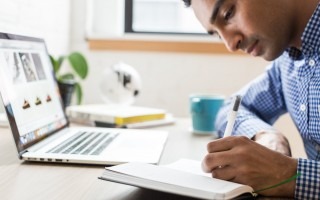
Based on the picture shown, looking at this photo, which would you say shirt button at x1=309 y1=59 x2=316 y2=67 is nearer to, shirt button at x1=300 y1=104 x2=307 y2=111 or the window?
shirt button at x1=300 y1=104 x2=307 y2=111

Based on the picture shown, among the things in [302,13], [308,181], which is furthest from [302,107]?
[308,181]

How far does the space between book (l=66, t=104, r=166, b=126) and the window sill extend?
21.5 inches

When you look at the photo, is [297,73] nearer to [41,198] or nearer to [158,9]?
[41,198]

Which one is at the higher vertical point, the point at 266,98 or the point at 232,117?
the point at 232,117

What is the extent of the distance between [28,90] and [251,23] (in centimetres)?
53

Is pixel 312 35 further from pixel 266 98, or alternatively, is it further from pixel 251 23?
pixel 266 98

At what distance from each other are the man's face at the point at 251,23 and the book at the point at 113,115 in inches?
14.6

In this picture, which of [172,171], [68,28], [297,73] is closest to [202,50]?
[68,28]

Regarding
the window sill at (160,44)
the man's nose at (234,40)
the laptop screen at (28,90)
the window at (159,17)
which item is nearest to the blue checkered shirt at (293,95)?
the man's nose at (234,40)

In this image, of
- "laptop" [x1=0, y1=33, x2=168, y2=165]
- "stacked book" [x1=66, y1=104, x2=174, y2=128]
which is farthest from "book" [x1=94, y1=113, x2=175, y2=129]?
"laptop" [x1=0, y1=33, x2=168, y2=165]

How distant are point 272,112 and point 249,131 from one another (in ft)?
0.84

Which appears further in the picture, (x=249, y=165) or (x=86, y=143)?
(x=86, y=143)

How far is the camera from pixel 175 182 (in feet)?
1.90

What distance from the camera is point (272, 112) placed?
130cm
